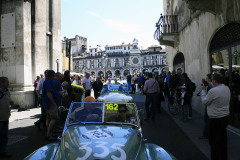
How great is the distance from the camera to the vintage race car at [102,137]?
2.99 meters

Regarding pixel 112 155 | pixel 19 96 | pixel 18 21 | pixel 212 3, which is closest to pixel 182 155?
pixel 112 155

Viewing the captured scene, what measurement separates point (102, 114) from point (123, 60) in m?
111

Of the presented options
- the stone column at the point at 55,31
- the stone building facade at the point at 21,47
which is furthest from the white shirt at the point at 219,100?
the stone column at the point at 55,31

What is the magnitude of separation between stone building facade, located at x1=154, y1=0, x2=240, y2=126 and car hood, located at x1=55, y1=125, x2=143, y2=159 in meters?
5.07

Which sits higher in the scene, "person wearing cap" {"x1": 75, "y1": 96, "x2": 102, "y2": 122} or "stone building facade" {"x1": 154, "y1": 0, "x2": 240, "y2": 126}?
"stone building facade" {"x1": 154, "y1": 0, "x2": 240, "y2": 126}

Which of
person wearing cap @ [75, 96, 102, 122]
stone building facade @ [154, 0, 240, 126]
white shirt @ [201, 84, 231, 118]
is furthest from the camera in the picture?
stone building facade @ [154, 0, 240, 126]

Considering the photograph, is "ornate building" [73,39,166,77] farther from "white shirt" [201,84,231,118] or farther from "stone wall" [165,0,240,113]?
"white shirt" [201,84,231,118]

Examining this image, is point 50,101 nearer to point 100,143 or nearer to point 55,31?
point 100,143

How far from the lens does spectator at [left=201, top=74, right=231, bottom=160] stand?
403 centimetres

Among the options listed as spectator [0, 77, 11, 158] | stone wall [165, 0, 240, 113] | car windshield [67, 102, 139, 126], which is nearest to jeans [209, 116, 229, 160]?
car windshield [67, 102, 139, 126]

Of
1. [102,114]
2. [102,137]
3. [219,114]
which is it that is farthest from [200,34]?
[102,137]

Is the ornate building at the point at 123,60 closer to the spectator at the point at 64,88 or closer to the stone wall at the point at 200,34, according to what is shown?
the stone wall at the point at 200,34

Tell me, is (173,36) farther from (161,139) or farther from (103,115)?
(103,115)

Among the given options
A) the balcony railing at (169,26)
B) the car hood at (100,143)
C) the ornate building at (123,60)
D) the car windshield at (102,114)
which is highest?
the ornate building at (123,60)
